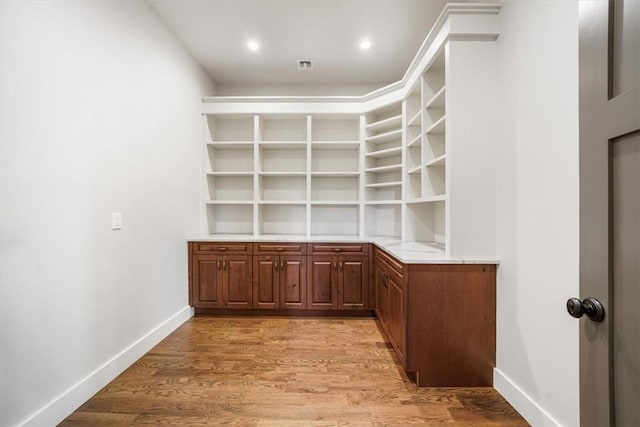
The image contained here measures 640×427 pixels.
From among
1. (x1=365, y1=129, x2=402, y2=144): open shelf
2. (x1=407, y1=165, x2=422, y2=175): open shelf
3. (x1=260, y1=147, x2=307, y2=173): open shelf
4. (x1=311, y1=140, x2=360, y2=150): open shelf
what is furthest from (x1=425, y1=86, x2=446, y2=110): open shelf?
(x1=260, y1=147, x2=307, y2=173): open shelf

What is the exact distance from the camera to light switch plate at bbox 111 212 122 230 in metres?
2.16

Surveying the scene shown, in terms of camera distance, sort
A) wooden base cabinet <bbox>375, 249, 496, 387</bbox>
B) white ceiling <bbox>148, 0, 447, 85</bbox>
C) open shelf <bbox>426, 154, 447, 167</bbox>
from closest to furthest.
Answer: wooden base cabinet <bbox>375, 249, 496, 387</bbox>
open shelf <bbox>426, 154, 447, 167</bbox>
white ceiling <bbox>148, 0, 447, 85</bbox>

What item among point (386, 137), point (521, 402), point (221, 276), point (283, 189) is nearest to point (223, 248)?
point (221, 276)

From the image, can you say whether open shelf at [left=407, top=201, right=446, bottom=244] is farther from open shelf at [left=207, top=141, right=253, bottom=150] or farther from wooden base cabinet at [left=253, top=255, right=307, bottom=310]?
open shelf at [left=207, top=141, right=253, bottom=150]

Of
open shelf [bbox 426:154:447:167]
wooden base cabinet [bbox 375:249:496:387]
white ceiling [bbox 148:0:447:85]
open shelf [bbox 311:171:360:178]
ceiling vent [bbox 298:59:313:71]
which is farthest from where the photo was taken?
open shelf [bbox 311:171:360:178]

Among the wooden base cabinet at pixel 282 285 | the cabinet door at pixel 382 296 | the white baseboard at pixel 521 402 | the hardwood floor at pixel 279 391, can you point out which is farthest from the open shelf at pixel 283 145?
the white baseboard at pixel 521 402

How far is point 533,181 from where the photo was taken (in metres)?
1.71

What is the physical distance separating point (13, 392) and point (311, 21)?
334 centimetres

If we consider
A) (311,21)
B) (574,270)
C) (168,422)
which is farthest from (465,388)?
(311,21)

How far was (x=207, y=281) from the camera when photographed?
3389 millimetres

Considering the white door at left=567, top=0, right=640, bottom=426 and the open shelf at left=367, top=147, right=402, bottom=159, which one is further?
the open shelf at left=367, top=147, right=402, bottom=159

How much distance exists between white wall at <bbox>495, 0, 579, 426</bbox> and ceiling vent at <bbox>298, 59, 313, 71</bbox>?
2.06 meters

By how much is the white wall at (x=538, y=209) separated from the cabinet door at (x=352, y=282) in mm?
1533

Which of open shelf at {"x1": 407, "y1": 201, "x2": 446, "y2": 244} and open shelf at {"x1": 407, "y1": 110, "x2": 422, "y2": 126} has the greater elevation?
open shelf at {"x1": 407, "y1": 110, "x2": 422, "y2": 126}
